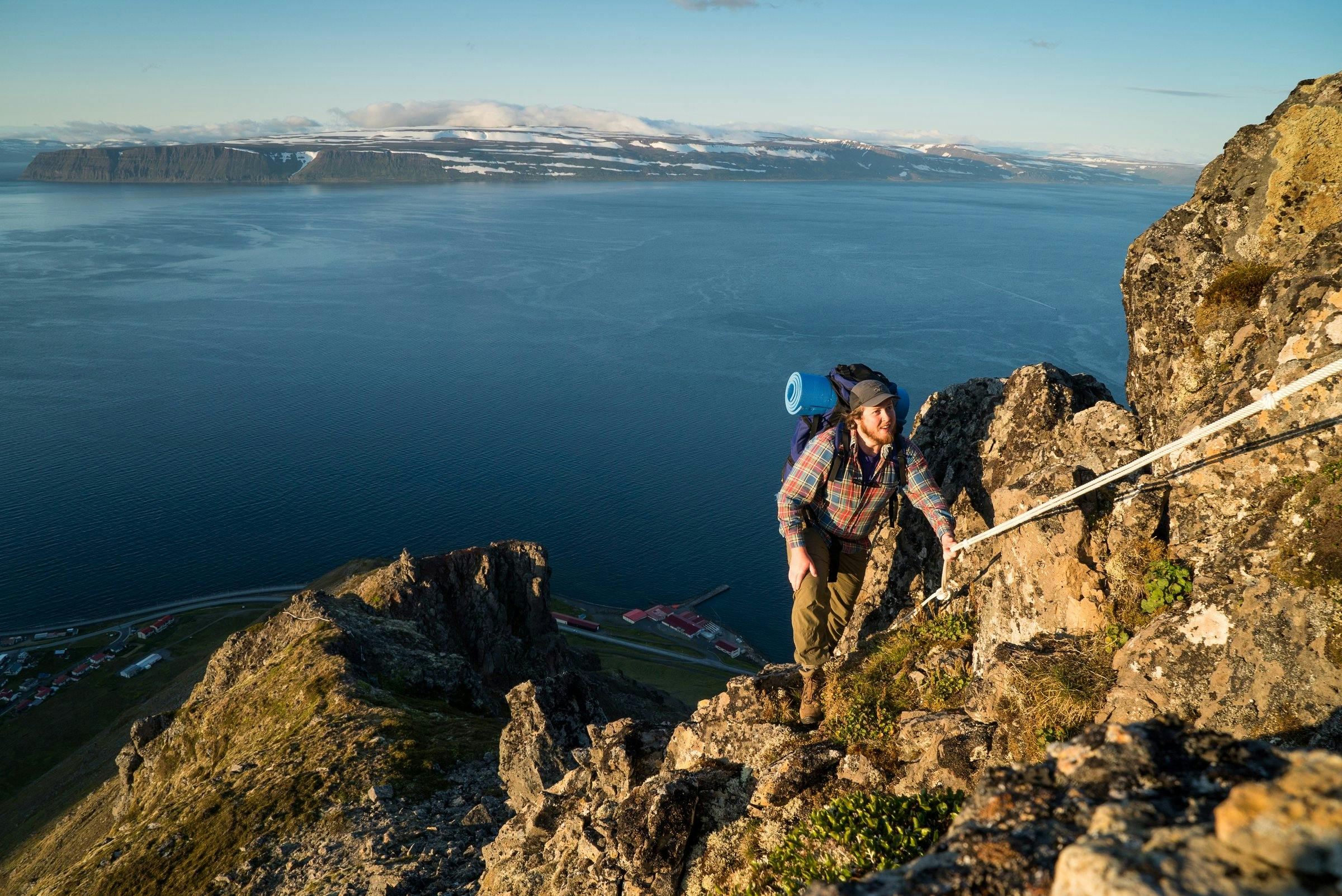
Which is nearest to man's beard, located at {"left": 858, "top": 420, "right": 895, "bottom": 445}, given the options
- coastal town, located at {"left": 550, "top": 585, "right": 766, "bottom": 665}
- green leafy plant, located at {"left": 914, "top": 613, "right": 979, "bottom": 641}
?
green leafy plant, located at {"left": 914, "top": 613, "right": 979, "bottom": 641}

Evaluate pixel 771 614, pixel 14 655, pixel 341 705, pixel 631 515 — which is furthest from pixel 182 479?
pixel 341 705

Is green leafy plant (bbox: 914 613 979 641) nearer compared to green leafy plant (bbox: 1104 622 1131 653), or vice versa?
green leafy plant (bbox: 1104 622 1131 653)

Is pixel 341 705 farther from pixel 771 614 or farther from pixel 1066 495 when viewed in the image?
pixel 771 614

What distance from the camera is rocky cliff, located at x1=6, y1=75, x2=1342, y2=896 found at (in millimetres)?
4246

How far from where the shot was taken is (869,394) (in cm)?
993

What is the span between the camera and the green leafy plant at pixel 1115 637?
766 cm

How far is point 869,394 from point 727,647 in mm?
90243

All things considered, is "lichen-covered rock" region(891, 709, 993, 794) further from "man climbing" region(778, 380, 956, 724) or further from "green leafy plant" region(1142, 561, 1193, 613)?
"green leafy plant" region(1142, 561, 1193, 613)

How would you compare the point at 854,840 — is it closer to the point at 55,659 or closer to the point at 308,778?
the point at 308,778

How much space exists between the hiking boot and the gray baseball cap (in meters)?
3.65

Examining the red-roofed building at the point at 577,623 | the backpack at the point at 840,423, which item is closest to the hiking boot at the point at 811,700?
the backpack at the point at 840,423

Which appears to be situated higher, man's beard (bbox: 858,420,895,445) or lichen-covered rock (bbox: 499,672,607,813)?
man's beard (bbox: 858,420,895,445)

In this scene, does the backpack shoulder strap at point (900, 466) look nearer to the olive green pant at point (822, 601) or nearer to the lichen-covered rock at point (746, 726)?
the olive green pant at point (822, 601)

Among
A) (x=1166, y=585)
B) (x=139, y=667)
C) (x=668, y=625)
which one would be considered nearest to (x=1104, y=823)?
(x=1166, y=585)
